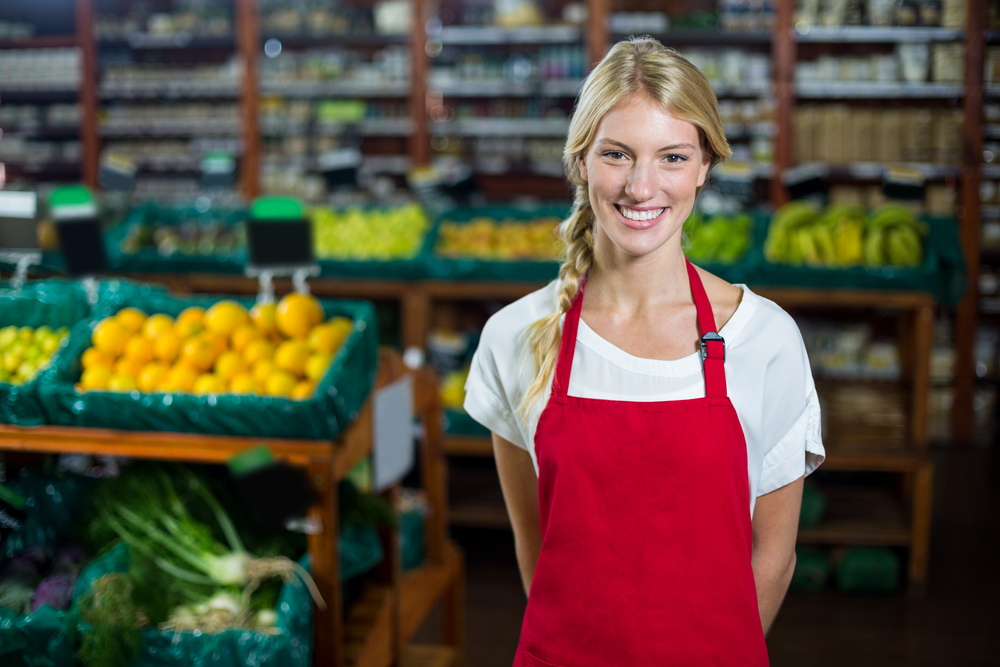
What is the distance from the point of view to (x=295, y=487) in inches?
68.7

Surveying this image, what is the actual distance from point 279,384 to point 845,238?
250 centimetres

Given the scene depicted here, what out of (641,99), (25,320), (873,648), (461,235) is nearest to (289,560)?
(25,320)

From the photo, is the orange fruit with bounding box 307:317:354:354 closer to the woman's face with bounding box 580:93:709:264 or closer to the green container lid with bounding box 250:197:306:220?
the green container lid with bounding box 250:197:306:220

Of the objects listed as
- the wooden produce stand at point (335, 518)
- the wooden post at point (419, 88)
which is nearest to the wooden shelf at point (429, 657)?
the wooden produce stand at point (335, 518)

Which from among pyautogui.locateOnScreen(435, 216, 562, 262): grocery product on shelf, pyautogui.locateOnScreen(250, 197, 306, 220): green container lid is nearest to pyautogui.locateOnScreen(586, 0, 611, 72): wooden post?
pyautogui.locateOnScreen(435, 216, 562, 262): grocery product on shelf

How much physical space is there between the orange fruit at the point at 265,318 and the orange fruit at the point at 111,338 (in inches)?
11.5

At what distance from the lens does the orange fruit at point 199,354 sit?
6.42 feet

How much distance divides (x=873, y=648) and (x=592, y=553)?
2.20 m

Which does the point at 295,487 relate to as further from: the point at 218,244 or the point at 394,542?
the point at 218,244

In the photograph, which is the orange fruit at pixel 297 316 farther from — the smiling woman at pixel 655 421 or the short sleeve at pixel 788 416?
A: the short sleeve at pixel 788 416

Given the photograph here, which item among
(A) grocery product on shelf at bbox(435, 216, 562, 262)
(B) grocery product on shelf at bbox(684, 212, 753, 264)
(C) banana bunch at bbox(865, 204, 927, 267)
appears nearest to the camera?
(C) banana bunch at bbox(865, 204, 927, 267)

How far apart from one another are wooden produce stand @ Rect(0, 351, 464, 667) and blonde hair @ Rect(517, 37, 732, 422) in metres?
0.72

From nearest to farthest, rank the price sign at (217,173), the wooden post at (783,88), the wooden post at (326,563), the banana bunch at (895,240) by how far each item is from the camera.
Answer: the wooden post at (326,563) < the banana bunch at (895,240) < the price sign at (217,173) < the wooden post at (783,88)

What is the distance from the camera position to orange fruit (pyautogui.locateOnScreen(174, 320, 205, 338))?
2.03 meters
